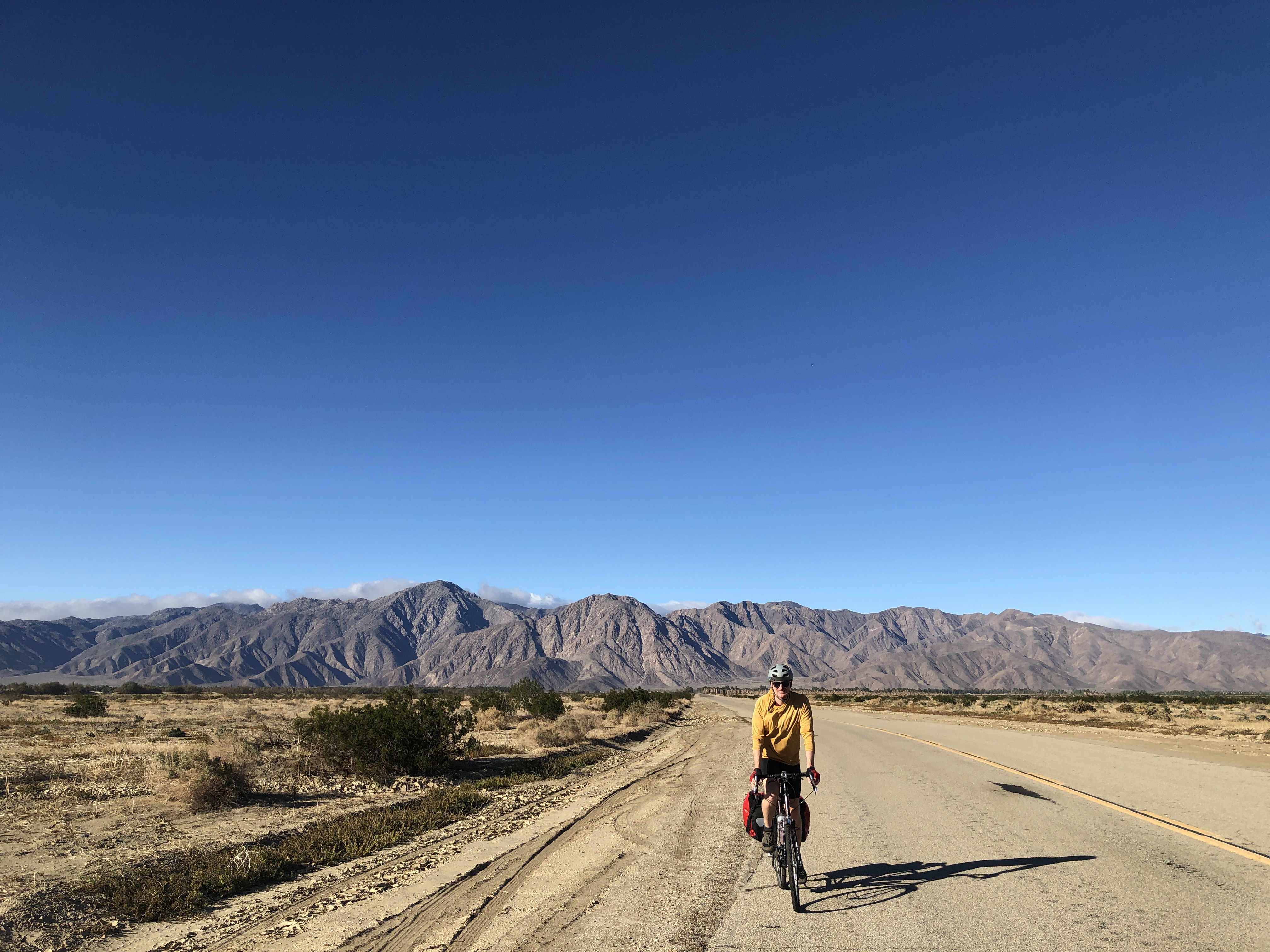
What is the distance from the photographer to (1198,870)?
306 inches

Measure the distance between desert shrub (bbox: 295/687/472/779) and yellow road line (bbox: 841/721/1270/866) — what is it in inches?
505

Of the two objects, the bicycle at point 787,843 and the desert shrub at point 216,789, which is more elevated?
the bicycle at point 787,843

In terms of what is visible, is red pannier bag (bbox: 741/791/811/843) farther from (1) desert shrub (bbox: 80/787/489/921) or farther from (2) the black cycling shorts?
(1) desert shrub (bbox: 80/787/489/921)

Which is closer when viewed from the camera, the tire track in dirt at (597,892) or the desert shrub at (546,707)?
the tire track in dirt at (597,892)

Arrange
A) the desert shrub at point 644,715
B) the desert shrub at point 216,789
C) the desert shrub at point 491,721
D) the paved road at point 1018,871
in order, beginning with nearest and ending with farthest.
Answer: the paved road at point 1018,871 < the desert shrub at point 216,789 < the desert shrub at point 491,721 < the desert shrub at point 644,715

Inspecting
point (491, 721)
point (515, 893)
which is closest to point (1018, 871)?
point (515, 893)

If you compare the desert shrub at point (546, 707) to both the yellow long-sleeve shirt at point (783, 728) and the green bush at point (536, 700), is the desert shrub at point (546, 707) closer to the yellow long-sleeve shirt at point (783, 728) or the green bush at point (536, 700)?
the green bush at point (536, 700)

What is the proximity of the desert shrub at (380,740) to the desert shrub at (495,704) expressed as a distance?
17.0 m

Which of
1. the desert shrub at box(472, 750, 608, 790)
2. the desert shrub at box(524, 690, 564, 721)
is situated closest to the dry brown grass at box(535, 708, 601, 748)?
the desert shrub at box(472, 750, 608, 790)

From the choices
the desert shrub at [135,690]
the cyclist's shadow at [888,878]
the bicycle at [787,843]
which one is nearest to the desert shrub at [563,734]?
the cyclist's shadow at [888,878]

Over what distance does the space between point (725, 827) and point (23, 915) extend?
807 centimetres

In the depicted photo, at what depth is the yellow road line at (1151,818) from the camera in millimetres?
8594

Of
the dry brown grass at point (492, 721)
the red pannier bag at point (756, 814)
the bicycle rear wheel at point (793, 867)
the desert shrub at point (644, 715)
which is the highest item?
the red pannier bag at point (756, 814)

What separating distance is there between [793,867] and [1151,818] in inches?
276
